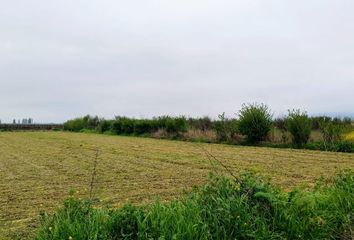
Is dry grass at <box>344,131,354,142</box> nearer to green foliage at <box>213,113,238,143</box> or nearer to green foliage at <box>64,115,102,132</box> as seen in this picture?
green foliage at <box>213,113,238,143</box>

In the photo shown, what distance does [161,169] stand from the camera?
12078mm

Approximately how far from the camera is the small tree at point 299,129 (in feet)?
72.3

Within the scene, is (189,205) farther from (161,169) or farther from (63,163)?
(63,163)

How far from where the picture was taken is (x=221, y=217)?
16.4 feet

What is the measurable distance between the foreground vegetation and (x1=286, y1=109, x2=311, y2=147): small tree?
16644 mm

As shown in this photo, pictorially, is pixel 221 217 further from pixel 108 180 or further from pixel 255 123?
pixel 255 123

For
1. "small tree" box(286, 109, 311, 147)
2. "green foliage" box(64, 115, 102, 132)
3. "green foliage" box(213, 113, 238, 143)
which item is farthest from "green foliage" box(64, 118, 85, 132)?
"small tree" box(286, 109, 311, 147)

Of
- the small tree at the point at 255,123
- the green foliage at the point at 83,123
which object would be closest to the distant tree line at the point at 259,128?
the small tree at the point at 255,123


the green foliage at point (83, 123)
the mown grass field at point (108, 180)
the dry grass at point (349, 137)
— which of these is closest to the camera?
the mown grass field at point (108, 180)

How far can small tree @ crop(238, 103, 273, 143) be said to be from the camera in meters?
24.2

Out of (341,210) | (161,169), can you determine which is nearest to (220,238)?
(341,210)

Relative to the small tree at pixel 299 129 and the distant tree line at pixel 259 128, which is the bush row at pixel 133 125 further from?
the small tree at pixel 299 129

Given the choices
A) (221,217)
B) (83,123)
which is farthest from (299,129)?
(83,123)

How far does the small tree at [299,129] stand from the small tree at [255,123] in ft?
5.64
